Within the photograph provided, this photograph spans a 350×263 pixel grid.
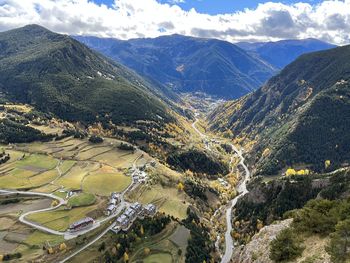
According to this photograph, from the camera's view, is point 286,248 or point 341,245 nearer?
point 341,245

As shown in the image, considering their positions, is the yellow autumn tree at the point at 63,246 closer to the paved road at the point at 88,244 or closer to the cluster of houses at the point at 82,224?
the paved road at the point at 88,244

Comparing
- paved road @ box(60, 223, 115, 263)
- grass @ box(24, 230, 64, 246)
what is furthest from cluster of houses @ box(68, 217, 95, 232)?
paved road @ box(60, 223, 115, 263)

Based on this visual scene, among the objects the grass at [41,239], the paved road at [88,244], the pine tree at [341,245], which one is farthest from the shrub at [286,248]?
the grass at [41,239]

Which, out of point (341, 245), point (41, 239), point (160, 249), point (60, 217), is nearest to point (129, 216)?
point (160, 249)

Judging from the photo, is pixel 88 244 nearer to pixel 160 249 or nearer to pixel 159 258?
pixel 160 249

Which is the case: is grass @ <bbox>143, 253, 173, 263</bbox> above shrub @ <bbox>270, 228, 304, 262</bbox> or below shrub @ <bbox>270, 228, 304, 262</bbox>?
below

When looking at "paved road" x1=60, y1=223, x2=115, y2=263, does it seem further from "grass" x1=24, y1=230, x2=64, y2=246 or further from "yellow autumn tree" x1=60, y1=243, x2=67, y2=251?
"grass" x1=24, y1=230, x2=64, y2=246

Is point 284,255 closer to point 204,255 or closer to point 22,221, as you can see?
point 204,255
